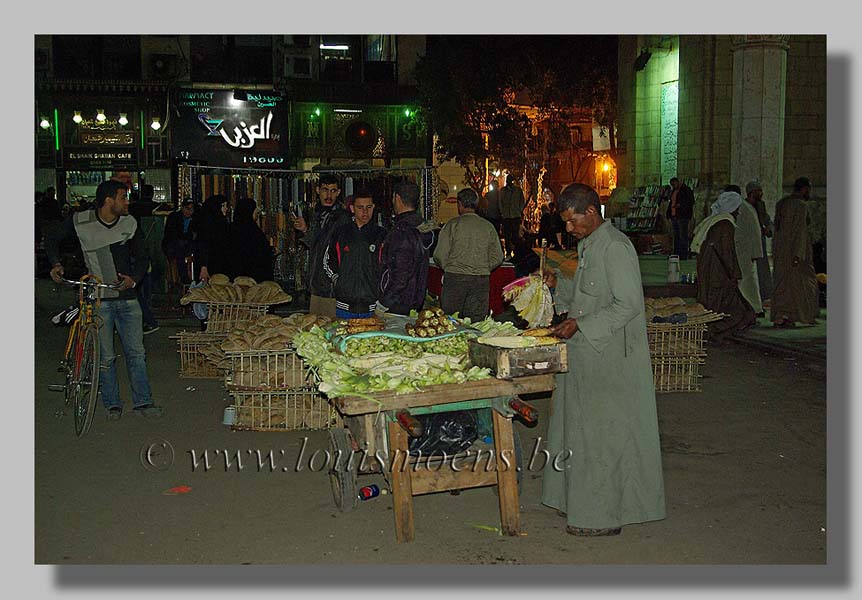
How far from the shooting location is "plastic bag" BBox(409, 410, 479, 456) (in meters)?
6.21

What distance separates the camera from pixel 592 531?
574 centimetres

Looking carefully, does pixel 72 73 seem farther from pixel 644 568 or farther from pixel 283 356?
pixel 644 568

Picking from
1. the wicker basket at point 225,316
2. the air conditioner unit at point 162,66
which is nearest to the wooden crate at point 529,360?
the wicker basket at point 225,316

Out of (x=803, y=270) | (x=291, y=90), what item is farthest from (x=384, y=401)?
(x=291, y=90)

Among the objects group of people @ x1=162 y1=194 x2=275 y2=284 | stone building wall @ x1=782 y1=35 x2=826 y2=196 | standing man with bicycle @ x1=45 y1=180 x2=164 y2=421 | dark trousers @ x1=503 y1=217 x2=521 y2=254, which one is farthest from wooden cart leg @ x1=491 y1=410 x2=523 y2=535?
stone building wall @ x1=782 y1=35 x2=826 y2=196

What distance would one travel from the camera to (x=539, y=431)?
8.69m

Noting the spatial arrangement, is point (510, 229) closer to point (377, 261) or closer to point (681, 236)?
point (681, 236)

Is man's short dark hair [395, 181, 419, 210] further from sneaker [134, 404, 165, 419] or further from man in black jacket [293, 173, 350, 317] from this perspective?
sneaker [134, 404, 165, 419]

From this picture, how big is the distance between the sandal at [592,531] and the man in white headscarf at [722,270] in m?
7.69

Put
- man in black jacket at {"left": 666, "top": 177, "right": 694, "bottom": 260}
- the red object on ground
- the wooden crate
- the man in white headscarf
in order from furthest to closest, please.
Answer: man in black jacket at {"left": 666, "top": 177, "right": 694, "bottom": 260} → the red object on ground → the man in white headscarf → the wooden crate

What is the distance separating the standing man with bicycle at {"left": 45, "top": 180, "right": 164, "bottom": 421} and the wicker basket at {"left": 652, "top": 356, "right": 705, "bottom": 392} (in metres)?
5.40

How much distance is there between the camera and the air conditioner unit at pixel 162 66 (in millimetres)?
32094

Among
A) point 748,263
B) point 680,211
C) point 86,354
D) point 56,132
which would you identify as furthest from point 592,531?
point 56,132

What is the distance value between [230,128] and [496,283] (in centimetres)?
1892
